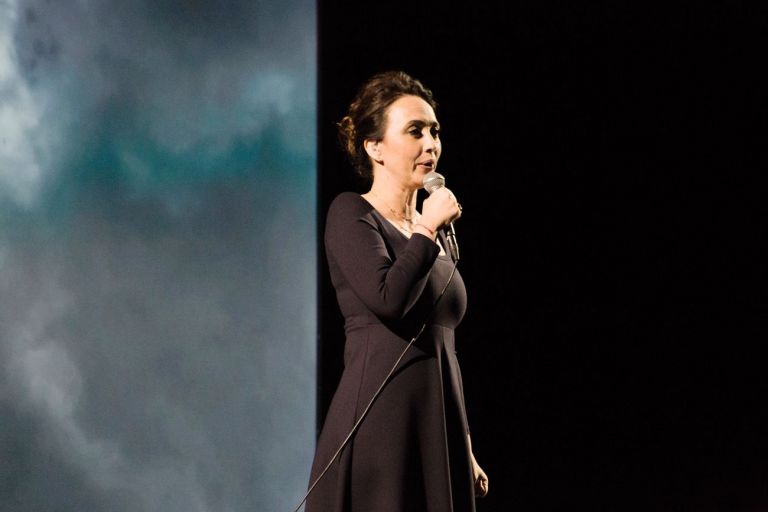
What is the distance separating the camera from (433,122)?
1360 millimetres

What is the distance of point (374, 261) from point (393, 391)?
0.21 m

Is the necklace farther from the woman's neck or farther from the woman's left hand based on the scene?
the woman's left hand

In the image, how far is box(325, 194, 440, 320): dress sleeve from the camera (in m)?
1.12

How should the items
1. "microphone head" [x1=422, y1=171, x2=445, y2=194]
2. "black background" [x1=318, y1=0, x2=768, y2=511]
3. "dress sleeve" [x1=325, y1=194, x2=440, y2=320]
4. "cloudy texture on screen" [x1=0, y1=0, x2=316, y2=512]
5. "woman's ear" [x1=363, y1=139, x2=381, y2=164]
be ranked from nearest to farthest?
"dress sleeve" [x1=325, y1=194, x2=440, y2=320] → "microphone head" [x1=422, y1=171, x2=445, y2=194] → "woman's ear" [x1=363, y1=139, x2=381, y2=164] → "cloudy texture on screen" [x1=0, y1=0, x2=316, y2=512] → "black background" [x1=318, y1=0, x2=768, y2=511]

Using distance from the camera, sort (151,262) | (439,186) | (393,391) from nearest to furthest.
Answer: (393,391) → (439,186) → (151,262)

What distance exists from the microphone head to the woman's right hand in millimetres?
64

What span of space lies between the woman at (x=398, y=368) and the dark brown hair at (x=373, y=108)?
2.8 inches

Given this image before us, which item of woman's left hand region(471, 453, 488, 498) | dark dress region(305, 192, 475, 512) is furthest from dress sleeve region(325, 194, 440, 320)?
woman's left hand region(471, 453, 488, 498)

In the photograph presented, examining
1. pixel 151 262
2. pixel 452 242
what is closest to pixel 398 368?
pixel 452 242

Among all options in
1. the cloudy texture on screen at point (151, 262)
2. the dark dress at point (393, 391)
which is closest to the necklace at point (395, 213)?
the dark dress at point (393, 391)

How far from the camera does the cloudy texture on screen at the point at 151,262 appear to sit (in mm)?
1881

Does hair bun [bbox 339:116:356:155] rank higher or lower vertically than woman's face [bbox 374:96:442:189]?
higher

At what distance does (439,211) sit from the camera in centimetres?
119

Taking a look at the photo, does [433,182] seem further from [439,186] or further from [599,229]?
[599,229]
